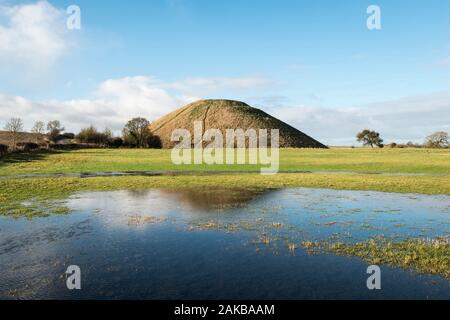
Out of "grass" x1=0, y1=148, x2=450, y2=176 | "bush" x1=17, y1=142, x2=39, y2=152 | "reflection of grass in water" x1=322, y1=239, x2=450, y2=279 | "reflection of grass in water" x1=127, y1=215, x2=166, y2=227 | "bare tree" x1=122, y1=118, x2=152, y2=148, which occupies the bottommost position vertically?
"reflection of grass in water" x1=322, y1=239, x2=450, y2=279

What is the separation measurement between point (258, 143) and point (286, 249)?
144871mm

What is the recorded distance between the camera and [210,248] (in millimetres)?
13977

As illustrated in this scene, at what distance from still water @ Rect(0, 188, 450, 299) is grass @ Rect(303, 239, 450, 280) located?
0.56 metres

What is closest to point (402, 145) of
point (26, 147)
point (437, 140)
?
point (437, 140)

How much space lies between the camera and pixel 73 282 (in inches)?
409

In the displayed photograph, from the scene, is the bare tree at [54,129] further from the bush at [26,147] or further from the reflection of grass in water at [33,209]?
the reflection of grass in water at [33,209]

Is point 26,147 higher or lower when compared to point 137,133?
lower

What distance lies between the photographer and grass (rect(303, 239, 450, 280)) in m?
12.0

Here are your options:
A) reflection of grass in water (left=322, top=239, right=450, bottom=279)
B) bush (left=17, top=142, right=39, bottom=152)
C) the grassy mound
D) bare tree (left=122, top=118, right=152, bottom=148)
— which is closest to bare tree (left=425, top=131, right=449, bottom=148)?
the grassy mound

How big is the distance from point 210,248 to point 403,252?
7227mm

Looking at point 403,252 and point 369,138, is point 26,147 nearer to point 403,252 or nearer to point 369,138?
point 403,252

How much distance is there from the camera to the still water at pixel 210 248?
395 inches

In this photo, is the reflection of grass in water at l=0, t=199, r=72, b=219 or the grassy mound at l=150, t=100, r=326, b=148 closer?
the reflection of grass in water at l=0, t=199, r=72, b=219

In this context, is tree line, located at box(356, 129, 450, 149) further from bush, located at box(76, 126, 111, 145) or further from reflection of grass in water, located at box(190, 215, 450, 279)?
reflection of grass in water, located at box(190, 215, 450, 279)
